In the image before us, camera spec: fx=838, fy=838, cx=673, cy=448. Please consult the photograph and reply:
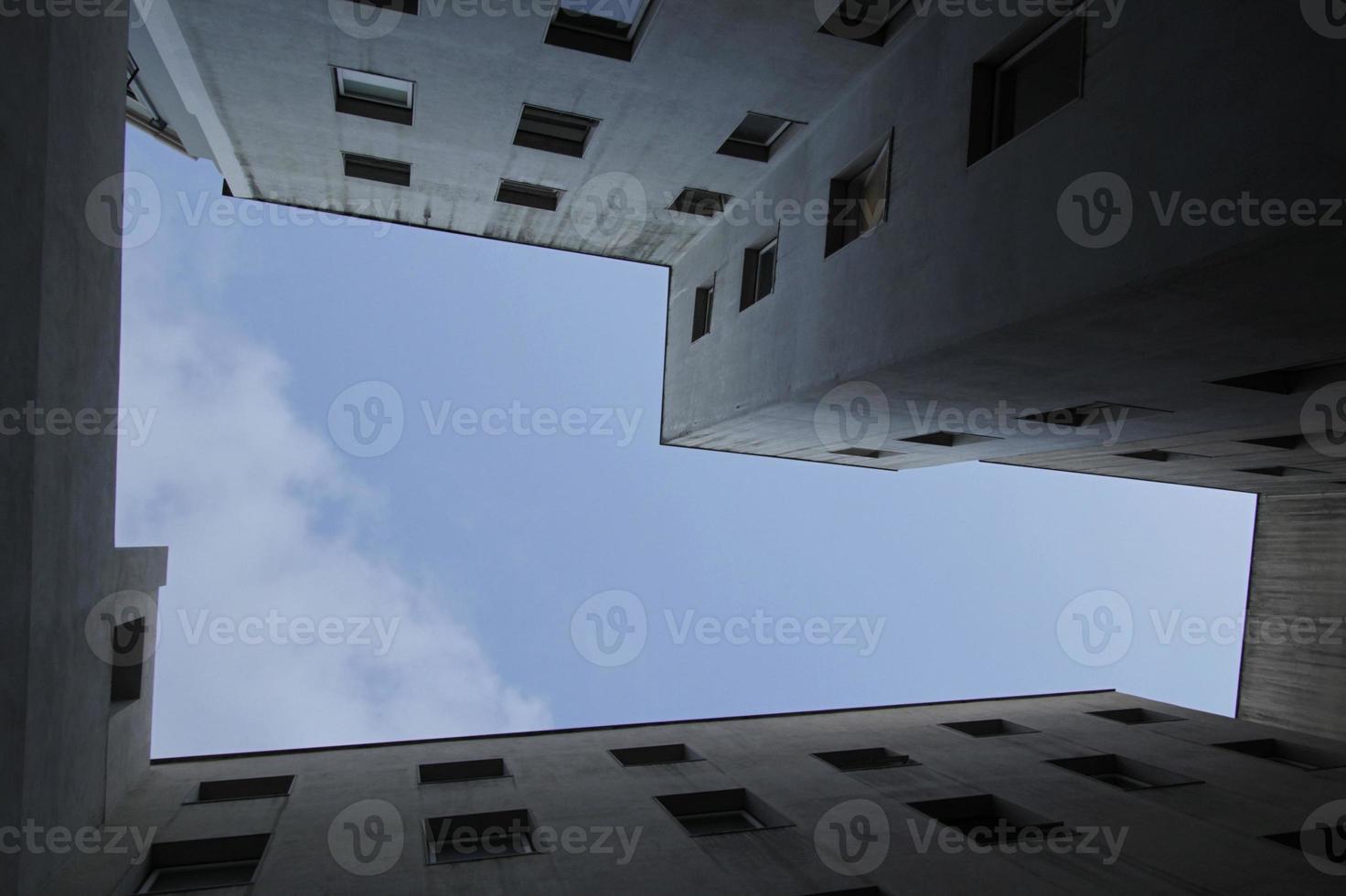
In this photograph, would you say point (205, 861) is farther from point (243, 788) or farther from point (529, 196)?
point (529, 196)

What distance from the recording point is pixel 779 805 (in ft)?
49.8

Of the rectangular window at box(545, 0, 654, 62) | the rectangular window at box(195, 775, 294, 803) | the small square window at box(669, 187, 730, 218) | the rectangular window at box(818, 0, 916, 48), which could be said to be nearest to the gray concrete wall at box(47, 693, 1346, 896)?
the rectangular window at box(195, 775, 294, 803)

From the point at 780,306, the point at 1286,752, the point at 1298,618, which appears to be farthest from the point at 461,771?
the point at 1298,618

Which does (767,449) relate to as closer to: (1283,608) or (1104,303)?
(1104,303)

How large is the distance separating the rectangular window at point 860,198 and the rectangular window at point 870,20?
186cm

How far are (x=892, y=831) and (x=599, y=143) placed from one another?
47.7 ft

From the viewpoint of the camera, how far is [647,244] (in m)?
23.4

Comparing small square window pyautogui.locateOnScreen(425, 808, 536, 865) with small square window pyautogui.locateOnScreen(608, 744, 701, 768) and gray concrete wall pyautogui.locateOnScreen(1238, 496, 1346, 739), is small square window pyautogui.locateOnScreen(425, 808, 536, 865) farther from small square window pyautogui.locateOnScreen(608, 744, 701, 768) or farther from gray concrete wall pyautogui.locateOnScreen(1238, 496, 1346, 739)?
gray concrete wall pyautogui.locateOnScreen(1238, 496, 1346, 739)

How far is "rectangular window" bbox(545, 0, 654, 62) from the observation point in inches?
572

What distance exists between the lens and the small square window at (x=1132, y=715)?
2234 centimetres

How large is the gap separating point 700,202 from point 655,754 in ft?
42.7

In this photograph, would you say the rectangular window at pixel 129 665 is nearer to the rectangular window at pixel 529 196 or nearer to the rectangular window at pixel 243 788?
the rectangular window at pixel 243 788

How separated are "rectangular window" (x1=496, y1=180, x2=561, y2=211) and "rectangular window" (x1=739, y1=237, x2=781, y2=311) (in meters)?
5.18

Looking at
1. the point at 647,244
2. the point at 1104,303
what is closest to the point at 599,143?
the point at 647,244
